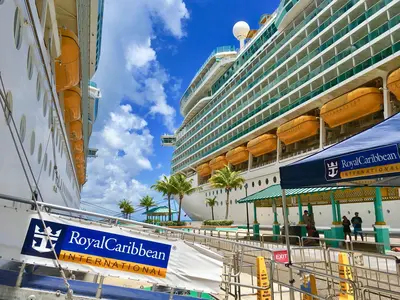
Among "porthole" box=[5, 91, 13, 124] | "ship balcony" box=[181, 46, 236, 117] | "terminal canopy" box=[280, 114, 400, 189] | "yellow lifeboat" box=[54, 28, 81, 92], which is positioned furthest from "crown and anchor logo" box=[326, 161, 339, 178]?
"ship balcony" box=[181, 46, 236, 117]

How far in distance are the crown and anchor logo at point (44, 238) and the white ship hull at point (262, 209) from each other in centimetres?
2331

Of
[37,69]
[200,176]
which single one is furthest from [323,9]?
[200,176]

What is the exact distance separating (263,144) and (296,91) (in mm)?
7483

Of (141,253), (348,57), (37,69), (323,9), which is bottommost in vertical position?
(141,253)

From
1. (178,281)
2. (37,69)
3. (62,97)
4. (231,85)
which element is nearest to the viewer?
(178,281)

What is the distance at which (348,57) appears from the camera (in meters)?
25.3

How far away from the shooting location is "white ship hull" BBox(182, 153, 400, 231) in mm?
23797

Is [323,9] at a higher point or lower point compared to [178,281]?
higher

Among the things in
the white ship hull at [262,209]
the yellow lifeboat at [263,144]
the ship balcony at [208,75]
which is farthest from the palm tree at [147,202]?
the yellow lifeboat at [263,144]

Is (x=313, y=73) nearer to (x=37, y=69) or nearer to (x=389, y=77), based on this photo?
(x=389, y=77)

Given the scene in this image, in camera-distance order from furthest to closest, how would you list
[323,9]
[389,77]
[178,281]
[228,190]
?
[228,190] < [323,9] < [389,77] < [178,281]

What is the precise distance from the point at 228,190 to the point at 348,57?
22894 mm

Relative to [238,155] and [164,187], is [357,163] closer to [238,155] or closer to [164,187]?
[238,155]

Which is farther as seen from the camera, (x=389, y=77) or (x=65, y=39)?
(x=389, y=77)
